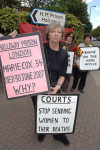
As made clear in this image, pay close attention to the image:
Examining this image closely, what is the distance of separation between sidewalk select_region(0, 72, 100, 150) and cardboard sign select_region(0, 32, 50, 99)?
118cm

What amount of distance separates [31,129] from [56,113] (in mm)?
1035

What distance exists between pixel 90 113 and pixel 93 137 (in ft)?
2.61

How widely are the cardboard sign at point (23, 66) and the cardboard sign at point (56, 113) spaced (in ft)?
0.75

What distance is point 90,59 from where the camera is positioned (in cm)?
363

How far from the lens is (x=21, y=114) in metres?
2.87

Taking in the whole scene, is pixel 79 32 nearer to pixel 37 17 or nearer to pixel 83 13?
pixel 37 17

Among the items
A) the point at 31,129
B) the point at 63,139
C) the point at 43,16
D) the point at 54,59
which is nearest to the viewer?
the point at 54,59

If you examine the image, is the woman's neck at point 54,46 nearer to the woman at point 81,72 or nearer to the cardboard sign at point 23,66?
the cardboard sign at point 23,66

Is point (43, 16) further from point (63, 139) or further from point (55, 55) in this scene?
point (63, 139)

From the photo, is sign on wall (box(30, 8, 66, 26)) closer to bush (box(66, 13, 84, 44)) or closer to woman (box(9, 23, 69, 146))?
bush (box(66, 13, 84, 44))

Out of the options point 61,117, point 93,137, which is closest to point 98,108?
point 93,137

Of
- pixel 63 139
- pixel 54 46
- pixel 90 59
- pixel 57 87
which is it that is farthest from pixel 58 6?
pixel 63 139

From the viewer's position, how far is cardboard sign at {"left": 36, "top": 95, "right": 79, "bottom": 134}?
164 centimetres

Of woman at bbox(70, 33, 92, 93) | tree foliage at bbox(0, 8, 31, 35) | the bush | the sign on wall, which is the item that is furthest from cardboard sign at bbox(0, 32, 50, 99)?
the bush
